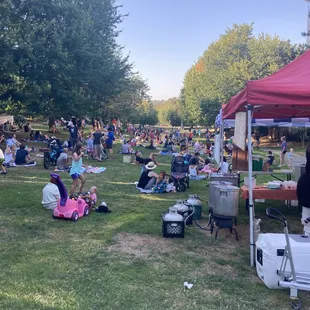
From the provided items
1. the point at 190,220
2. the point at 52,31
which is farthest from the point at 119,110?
the point at 190,220

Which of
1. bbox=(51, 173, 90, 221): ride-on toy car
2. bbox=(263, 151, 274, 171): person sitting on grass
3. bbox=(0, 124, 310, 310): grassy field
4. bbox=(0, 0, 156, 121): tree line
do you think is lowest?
bbox=(0, 124, 310, 310): grassy field

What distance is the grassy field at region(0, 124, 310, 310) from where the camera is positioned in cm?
389

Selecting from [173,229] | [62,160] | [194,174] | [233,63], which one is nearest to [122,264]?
[173,229]

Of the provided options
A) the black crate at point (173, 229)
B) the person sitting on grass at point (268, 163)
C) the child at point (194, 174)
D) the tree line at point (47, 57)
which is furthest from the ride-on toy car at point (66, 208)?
the tree line at point (47, 57)

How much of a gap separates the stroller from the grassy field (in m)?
2.28

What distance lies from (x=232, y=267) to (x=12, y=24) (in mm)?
17642

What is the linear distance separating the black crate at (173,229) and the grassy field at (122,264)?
14cm

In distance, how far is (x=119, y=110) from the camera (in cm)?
4031

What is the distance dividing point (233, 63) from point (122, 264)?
137 feet

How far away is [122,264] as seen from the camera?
490 centimetres

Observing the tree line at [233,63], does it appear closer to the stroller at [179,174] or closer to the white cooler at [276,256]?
the stroller at [179,174]

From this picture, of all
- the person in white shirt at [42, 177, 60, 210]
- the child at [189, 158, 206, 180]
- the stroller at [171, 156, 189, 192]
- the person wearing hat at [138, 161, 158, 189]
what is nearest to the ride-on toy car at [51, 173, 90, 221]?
the person in white shirt at [42, 177, 60, 210]

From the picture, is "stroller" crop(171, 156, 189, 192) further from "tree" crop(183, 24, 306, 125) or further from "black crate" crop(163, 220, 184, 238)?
"tree" crop(183, 24, 306, 125)

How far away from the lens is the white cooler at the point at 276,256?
394cm
